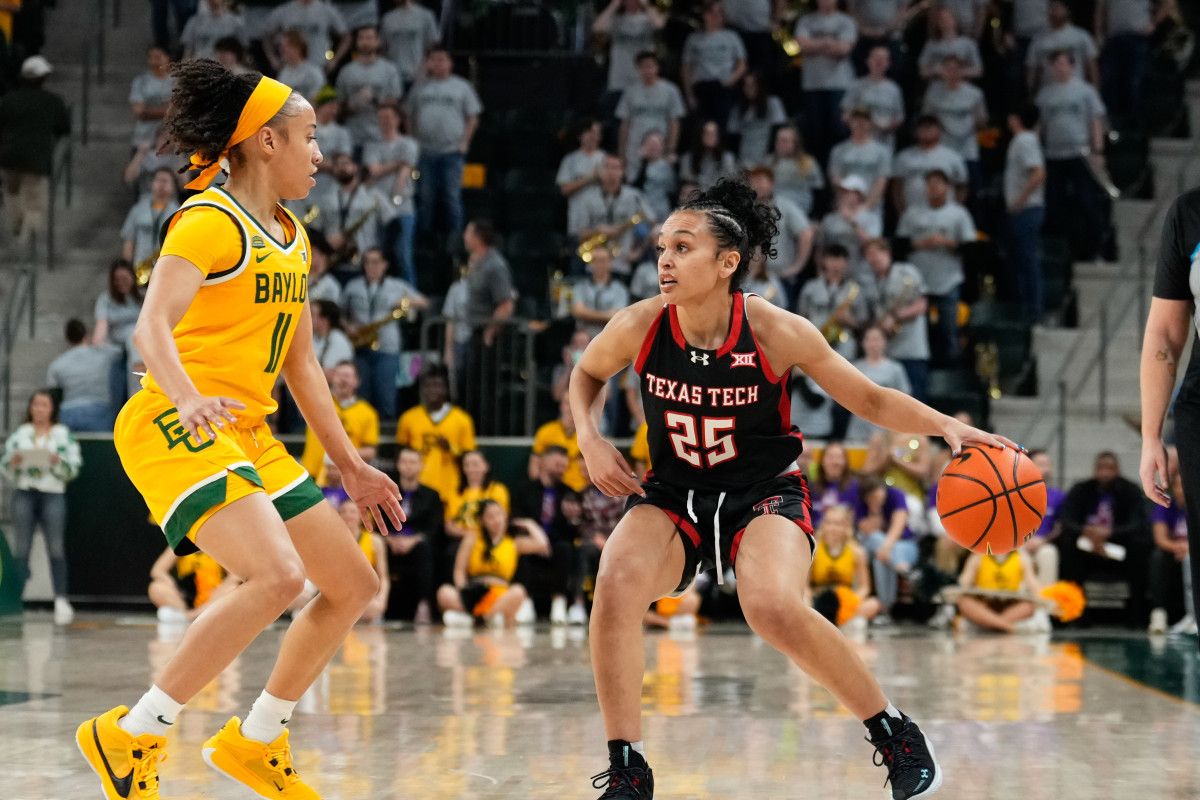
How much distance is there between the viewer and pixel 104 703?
7719 mm

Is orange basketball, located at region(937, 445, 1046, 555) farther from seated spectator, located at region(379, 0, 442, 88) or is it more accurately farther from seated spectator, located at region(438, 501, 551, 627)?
seated spectator, located at region(379, 0, 442, 88)

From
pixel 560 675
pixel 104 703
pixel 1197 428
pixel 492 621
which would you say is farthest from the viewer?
pixel 492 621

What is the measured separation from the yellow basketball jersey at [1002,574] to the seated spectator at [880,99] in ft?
A: 14.1

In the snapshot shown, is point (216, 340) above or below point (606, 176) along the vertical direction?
below

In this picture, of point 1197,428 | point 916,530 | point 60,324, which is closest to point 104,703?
point 1197,428

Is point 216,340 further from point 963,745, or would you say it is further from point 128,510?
point 128,510

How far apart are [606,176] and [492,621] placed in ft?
13.7

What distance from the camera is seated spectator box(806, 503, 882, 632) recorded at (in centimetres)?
1241

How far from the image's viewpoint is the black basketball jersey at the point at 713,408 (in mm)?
5250

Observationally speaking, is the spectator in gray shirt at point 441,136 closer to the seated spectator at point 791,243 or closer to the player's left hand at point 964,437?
the seated spectator at point 791,243

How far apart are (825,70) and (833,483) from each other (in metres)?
4.53

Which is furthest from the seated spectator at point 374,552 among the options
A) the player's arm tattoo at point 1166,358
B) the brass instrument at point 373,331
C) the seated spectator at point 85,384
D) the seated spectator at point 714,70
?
the player's arm tattoo at point 1166,358

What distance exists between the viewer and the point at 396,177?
14.7 metres

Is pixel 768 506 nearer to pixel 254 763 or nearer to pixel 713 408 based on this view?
pixel 713 408
